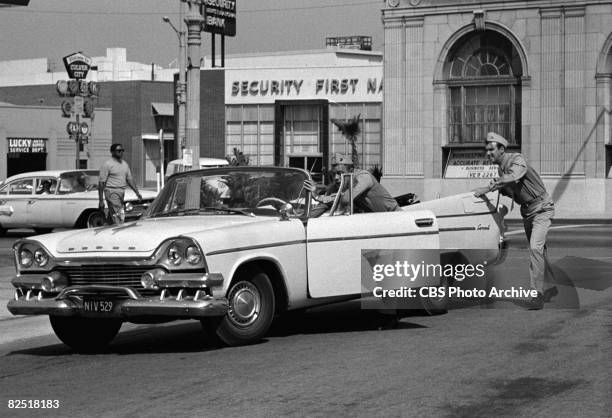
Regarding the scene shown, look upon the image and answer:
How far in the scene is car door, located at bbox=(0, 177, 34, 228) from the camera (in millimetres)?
26656

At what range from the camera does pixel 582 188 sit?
40625 millimetres

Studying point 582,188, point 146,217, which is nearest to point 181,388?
point 146,217

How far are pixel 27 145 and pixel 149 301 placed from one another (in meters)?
59.0

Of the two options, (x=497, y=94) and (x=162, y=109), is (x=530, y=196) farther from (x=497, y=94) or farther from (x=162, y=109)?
(x=162, y=109)

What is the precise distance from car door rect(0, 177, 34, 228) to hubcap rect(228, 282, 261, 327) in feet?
59.8

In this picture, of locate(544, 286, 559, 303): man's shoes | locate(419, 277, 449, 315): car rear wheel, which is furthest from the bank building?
locate(419, 277, 449, 315): car rear wheel

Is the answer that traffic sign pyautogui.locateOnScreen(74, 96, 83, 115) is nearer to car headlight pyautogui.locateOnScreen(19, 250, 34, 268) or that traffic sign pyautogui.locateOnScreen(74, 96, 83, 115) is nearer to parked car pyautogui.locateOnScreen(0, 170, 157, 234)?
parked car pyautogui.locateOnScreen(0, 170, 157, 234)

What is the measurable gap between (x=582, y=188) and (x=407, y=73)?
784 centimetres

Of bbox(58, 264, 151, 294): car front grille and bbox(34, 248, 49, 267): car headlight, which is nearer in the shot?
bbox(58, 264, 151, 294): car front grille

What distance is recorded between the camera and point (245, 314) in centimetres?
930

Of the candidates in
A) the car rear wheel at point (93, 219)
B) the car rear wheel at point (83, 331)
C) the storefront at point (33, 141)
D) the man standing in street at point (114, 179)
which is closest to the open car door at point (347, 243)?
the car rear wheel at point (83, 331)

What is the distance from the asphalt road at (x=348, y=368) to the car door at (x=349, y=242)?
47 cm

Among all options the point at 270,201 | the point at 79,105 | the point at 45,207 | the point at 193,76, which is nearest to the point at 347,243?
the point at 270,201

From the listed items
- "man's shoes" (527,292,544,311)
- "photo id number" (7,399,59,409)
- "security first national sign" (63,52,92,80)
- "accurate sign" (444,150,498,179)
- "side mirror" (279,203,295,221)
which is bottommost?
"photo id number" (7,399,59,409)
